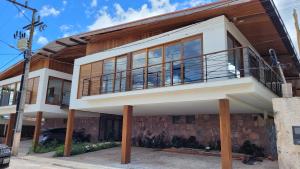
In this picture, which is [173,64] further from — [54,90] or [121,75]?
[54,90]

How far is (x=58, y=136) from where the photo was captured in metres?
18.2

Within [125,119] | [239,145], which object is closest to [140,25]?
[125,119]

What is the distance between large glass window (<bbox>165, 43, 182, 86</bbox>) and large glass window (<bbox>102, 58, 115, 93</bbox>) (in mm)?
3621

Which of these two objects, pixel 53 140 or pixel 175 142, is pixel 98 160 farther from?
pixel 53 140

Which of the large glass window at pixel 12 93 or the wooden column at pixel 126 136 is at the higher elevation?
the large glass window at pixel 12 93

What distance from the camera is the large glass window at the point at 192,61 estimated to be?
1003 cm

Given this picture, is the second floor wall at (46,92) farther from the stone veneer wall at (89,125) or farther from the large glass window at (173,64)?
the large glass window at (173,64)

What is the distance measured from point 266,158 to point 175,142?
16.2 feet

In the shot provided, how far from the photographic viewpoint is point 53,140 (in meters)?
17.8

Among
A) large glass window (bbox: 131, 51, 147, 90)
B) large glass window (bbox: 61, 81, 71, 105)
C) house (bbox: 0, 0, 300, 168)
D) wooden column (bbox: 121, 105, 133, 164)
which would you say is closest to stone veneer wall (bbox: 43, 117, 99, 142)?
large glass window (bbox: 61, 81, 71, 105)

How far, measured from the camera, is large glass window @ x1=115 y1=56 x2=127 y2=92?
12758mm

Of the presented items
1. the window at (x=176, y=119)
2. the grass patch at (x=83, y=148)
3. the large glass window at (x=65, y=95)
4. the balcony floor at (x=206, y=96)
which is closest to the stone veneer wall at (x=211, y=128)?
the window at (x=176, y=119)

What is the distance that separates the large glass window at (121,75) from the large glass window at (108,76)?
375 mm

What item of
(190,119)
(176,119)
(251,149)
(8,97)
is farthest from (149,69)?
(8,97)
